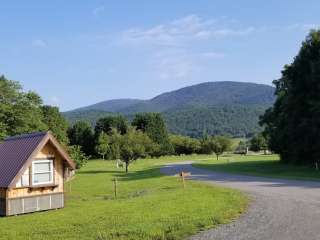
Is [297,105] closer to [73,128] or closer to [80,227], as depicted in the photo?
[80,227]

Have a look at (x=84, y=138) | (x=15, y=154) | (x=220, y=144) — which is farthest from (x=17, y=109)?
(x=84, y=138)

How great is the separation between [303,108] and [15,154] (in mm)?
33785

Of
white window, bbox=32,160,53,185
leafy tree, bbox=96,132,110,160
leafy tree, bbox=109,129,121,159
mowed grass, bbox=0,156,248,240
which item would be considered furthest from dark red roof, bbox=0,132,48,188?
leafy tree, bbox=96,132,110,160

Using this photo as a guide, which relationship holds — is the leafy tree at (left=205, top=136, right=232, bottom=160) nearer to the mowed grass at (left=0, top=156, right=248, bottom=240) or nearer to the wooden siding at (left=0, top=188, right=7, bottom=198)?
the mowed grass at (left=0, top=156, right=248, bottom=240)

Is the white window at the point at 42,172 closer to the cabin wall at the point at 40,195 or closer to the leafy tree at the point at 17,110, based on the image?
the cabin wall at the point at 40,195

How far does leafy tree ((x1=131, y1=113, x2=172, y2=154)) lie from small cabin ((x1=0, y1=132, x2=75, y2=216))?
3842 inches

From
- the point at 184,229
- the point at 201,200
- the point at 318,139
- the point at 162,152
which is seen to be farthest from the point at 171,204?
the point at 162,152

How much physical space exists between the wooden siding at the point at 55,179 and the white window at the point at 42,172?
10.2 inches

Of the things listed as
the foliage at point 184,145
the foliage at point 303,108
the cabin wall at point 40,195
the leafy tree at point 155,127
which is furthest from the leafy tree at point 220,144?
the cabin wall at point 40,195

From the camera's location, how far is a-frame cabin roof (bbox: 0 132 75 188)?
25.4 meters

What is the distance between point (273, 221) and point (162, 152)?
109319 millimetres

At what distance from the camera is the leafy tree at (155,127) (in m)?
128

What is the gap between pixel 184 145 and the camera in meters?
130

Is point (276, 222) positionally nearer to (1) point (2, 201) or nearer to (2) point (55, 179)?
(1) point (2, 201)
